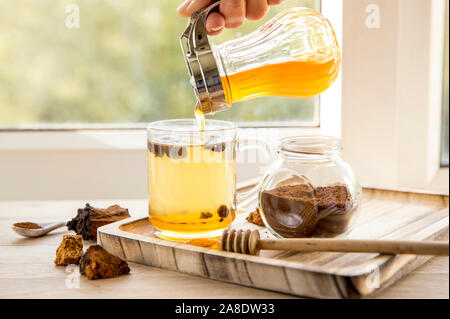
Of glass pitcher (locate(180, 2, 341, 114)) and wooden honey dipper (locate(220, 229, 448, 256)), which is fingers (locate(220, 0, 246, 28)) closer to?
glass pitcher (locate(180, 2, 341, 114))

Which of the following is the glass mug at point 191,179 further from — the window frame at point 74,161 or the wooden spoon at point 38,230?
the window frame at point 74,161

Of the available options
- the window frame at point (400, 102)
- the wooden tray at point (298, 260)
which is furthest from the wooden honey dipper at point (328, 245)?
the window frame at point (400, 102)

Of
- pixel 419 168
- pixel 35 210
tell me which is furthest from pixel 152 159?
pixel 419 168

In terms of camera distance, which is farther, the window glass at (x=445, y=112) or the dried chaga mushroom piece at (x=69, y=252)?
the window glass at (x=445, y=112)

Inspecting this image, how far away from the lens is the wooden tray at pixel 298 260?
0.68 metres

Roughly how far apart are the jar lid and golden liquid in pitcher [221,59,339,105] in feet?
0.26

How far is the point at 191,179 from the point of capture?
82 centimetres

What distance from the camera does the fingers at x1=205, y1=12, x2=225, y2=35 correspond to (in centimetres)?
91

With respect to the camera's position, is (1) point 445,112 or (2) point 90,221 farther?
(1) point 445,112

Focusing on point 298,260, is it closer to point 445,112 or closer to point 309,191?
point 309,191

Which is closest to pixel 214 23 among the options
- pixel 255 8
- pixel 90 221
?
pixel 255 8

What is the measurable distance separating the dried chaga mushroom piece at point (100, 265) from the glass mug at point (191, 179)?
10cm

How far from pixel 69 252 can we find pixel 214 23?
41 centimetres
